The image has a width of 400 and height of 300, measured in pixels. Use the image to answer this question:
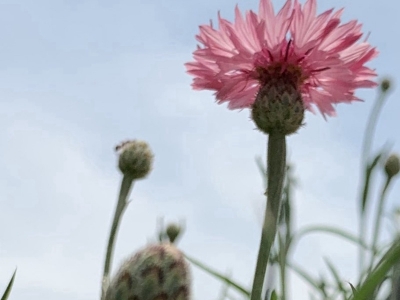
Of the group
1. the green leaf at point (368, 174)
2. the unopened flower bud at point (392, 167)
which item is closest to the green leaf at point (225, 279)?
the green leaf at point (368, 174)

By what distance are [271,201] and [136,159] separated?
59 centimetres

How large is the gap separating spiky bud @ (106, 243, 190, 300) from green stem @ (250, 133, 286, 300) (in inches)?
3.9

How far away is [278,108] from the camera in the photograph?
0.98m

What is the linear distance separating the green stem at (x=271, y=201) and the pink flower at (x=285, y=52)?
0.14 m

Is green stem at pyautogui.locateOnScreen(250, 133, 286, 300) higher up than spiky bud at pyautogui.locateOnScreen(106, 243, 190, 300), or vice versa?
green stem at pyautogui.locateOnScreen(250, 133, 286, 300)

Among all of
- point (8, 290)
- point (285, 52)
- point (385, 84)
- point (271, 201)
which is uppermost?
point (385, 84)

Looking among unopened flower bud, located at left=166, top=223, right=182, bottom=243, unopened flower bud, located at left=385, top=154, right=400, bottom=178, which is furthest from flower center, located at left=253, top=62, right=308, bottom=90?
unopened flower bud, located at left=385, top=154, right=400, bottom=178

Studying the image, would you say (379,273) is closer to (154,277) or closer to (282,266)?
(154,277)

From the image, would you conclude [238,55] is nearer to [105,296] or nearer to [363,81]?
[363,81]

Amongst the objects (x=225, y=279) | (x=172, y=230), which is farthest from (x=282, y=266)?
(x=172, y=230)

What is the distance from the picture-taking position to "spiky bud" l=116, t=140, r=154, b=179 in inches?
55.7

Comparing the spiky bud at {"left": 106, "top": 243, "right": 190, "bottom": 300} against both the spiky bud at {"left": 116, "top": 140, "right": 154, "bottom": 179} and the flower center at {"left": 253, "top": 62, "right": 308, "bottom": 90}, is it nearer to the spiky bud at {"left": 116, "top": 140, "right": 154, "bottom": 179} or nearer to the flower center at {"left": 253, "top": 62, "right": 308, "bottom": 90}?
the flower center at {"left": 253, "top": 62, "right": 308, "bottom": 90}

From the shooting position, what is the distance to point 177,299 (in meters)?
0.73

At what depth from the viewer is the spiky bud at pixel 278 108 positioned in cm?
96
